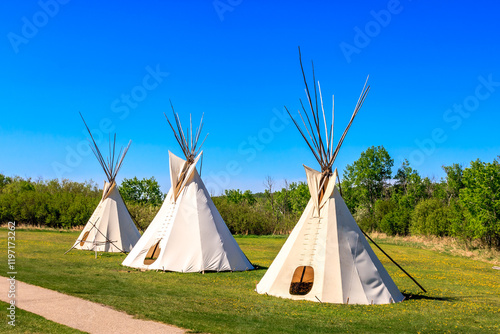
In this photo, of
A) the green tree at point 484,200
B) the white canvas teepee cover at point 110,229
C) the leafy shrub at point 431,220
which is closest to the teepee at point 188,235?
the white canvas teepee cover at point 110,229

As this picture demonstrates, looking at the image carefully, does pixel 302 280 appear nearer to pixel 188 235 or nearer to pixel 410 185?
pixel 188 235

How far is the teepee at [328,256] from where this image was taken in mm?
9180

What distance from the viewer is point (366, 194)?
52.5 meters

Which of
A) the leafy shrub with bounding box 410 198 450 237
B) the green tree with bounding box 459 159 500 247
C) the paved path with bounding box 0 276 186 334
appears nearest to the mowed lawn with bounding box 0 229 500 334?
the paved path with bounding box 0 276 186 334

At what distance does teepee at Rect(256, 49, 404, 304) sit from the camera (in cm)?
918

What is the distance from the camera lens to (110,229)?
1969 centimetres

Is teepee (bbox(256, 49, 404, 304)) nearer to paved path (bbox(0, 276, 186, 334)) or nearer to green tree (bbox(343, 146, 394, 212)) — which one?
paved path (bbox(0, 276, 186, 334))

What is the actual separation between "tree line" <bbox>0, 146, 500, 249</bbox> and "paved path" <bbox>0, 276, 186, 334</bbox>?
38.3ft

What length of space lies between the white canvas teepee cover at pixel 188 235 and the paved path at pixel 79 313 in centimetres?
505

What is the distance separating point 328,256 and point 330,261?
0.12m

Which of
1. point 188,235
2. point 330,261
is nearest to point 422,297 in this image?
point 330,261

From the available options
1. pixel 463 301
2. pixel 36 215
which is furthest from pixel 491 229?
pixel 36 215

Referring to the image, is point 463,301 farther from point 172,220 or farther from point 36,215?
point 36,215

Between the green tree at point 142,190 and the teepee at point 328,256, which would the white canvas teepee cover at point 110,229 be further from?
the green tree at point 142,190
